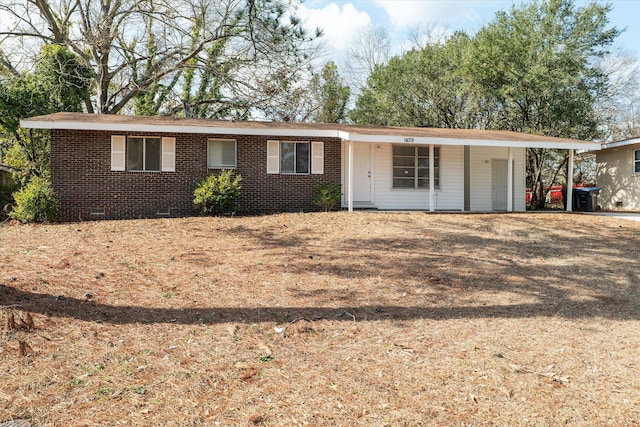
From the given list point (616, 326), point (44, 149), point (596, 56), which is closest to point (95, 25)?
point (44, 149)

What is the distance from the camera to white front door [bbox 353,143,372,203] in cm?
1548

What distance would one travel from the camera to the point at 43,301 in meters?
5.41

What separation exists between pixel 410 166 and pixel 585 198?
767cm

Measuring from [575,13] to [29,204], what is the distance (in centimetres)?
2147

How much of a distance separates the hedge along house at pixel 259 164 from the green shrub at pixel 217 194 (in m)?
0.66

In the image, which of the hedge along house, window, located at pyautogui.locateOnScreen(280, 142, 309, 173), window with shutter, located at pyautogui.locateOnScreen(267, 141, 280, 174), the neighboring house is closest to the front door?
the hedge along house

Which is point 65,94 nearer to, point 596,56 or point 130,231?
point 130,231

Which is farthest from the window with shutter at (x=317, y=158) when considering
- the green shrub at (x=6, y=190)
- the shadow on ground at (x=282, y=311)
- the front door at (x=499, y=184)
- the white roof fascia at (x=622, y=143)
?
the white roof fascia at (x=622, y=143)

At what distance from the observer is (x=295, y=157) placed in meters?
14.9

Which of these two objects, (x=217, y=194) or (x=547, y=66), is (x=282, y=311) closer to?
(x=217, y=194)

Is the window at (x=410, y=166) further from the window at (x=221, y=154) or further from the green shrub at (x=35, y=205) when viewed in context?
the green shrub at (x=35, y=205)

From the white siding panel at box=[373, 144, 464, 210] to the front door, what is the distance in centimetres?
133

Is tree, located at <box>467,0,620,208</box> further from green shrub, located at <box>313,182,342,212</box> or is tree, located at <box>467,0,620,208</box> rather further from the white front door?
green shrub, located at <box>313,182,342,212</box>

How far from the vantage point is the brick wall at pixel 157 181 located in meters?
13.4
